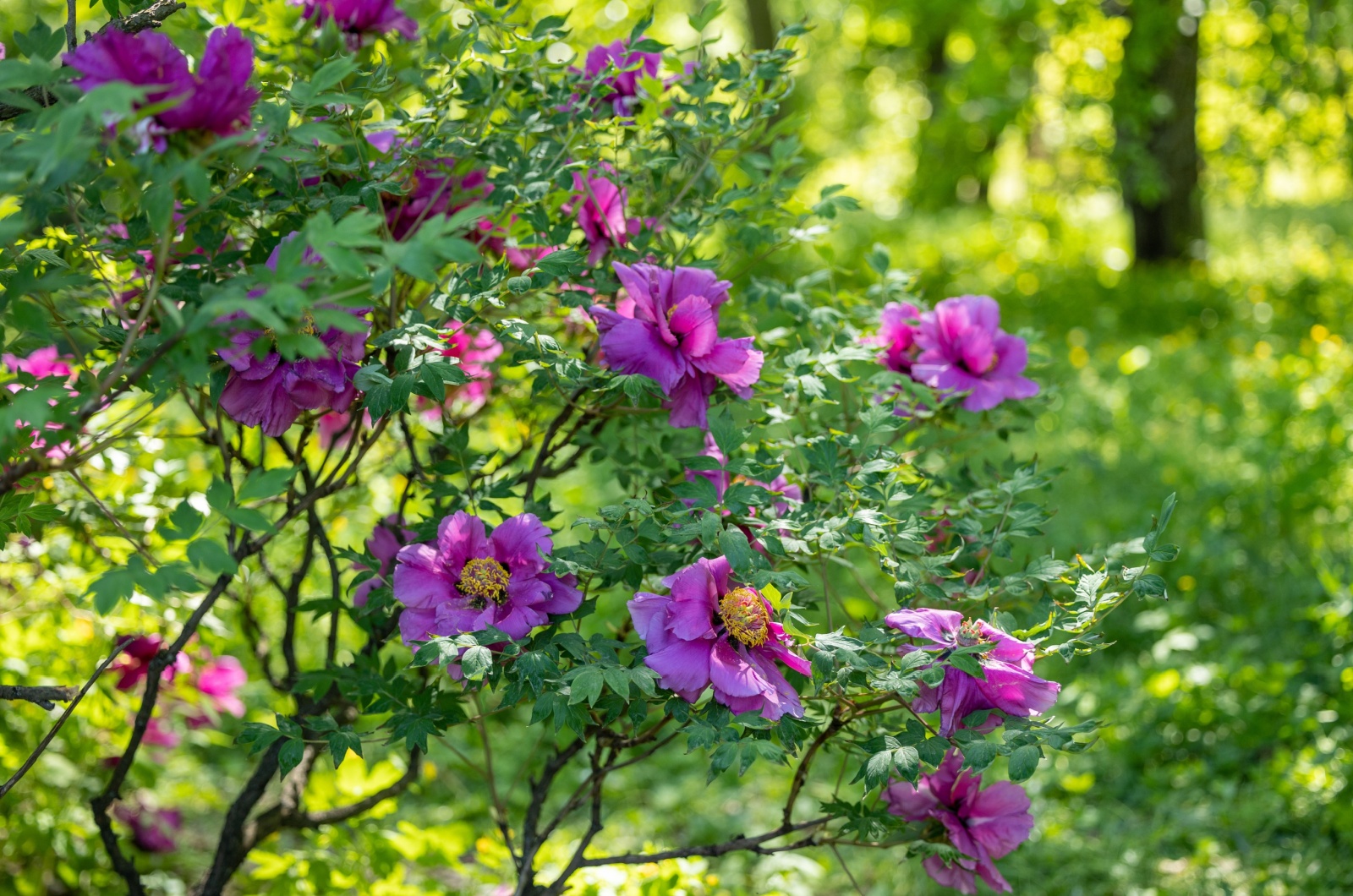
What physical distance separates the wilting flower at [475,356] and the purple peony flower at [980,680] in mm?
745

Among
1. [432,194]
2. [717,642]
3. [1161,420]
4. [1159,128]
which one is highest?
[432,194]

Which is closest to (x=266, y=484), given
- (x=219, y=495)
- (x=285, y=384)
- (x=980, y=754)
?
(x=219, y=495)

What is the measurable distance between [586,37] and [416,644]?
6.32 metres

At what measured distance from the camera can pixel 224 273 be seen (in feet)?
4.39

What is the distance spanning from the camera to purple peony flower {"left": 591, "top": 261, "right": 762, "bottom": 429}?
4.26 feet

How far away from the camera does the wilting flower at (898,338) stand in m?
1.69

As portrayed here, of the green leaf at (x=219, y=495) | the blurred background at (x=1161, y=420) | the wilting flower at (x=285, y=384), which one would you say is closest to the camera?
the green leaf at (x=219, y=495)

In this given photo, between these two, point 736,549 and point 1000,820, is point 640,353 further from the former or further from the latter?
point 1000,820

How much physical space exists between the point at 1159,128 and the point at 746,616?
783 centimetres

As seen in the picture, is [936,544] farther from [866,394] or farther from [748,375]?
[748,375]

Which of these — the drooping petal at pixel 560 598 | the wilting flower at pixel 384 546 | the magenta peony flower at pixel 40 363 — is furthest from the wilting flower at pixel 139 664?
the drooping petal at pixel 560 598

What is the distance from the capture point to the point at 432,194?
151 cm

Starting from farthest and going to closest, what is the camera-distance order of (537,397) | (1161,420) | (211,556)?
1. (1161,420)
2. (537,397)
3. (211,556)

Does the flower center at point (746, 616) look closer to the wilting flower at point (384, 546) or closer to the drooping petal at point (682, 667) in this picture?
the drooping petal at point (682, 667)
